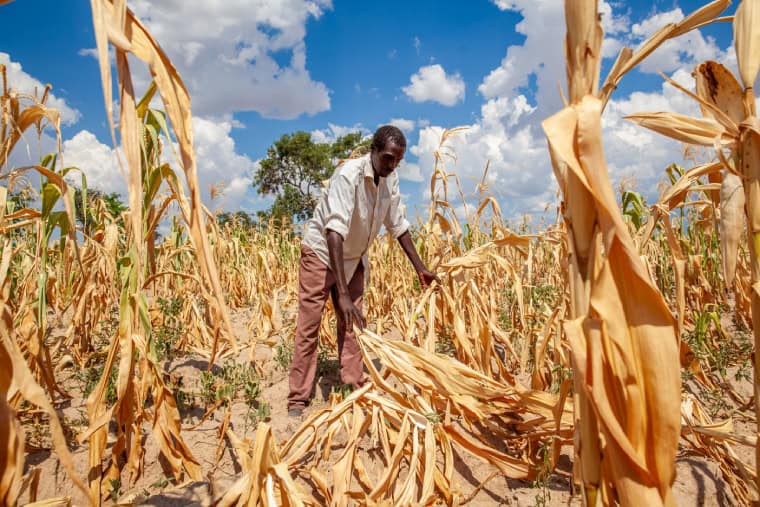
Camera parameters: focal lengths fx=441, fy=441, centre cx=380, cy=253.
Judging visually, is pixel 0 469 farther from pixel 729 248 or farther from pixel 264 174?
pixel 264 174

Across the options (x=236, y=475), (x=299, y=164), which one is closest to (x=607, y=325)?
(x=236, y=475)

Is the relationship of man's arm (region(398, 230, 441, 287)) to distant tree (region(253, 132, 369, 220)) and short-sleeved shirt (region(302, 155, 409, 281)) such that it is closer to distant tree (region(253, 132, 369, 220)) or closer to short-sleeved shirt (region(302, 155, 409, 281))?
short-sleeved shirt (region(302, 155, 409, 281))

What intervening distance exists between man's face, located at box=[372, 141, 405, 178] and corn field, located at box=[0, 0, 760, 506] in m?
0.67

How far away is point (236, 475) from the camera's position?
1922 mm

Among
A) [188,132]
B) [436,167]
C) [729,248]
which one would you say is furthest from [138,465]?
[436,167]

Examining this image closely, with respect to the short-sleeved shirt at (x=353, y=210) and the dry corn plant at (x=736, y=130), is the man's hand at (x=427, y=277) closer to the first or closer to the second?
the short-sleeved shirt at (x=353, y=210)

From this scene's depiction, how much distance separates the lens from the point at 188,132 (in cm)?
69

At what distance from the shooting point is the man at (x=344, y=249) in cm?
253

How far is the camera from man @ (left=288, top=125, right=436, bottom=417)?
8.29ft

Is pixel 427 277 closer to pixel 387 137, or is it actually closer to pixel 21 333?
pixel 387 137

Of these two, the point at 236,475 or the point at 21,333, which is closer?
the point at 236,475

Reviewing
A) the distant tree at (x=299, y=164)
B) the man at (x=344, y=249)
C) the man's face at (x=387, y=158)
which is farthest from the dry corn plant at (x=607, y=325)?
the distant tree at (x=299, y=164)

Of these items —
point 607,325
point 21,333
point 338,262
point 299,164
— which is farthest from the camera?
point 299,164

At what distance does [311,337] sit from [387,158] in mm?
1155
